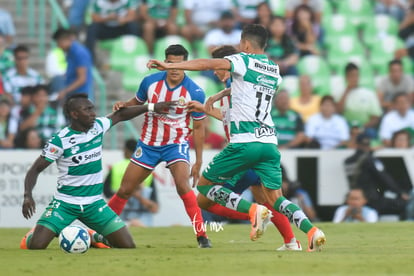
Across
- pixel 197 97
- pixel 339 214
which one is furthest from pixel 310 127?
pixel 197 97

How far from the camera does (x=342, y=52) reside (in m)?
22.8

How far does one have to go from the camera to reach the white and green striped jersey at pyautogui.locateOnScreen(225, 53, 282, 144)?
35.9 feet

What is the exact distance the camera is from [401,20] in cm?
2381

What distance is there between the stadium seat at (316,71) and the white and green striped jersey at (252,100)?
1067 centimetres

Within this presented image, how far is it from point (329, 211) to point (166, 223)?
8.84ft

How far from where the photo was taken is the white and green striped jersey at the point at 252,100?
1093cm

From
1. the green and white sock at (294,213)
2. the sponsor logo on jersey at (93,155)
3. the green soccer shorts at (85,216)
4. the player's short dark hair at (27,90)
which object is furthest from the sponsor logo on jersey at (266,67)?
the player's short dark hair at (27,90)

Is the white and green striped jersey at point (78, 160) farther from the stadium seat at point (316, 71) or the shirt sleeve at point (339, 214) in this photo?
the stadium seat at point (316, 71)

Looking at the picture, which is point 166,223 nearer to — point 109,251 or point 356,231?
point 356,231

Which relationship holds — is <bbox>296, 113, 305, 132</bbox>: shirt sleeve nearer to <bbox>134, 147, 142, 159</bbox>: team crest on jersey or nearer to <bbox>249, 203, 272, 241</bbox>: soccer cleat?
<bbox>134, 147, 142, 159</bbox>: team crest on jersey

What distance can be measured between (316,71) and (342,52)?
3.96 feet

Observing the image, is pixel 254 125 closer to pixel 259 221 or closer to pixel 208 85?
pixel 259 221

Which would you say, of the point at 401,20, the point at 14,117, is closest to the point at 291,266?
the point at 14,117

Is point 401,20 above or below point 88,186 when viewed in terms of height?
above
